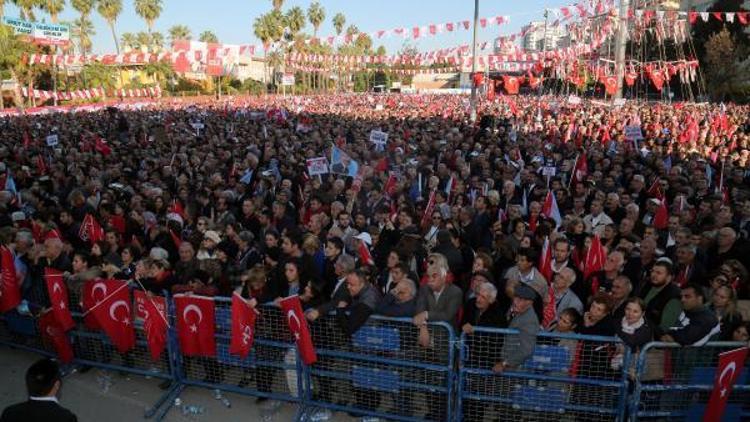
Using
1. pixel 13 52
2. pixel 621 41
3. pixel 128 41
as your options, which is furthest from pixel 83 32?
pixel 621 41

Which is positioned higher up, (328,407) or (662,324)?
(662,324)

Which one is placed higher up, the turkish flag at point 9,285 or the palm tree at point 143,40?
the palm tree at point 143,40

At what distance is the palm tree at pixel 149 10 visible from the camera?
84.8 metres

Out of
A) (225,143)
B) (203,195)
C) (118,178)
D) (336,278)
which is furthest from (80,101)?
(336,278)

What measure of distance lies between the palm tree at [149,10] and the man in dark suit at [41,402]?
306ft

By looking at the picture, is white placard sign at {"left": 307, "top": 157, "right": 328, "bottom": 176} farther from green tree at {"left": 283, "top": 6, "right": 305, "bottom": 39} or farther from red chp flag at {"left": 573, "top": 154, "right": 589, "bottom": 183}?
green tree at {"left": 283, "top": 6, "right": 305, "bottom": 39}

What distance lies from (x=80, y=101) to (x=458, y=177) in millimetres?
50797

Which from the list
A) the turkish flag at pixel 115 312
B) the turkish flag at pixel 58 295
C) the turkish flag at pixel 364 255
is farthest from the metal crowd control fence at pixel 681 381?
the turkish flag at pixel 58 295

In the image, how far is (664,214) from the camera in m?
8.68

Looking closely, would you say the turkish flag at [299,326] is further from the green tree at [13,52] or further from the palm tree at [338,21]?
the palm tree at [338,21]

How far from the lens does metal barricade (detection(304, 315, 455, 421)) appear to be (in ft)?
16.2

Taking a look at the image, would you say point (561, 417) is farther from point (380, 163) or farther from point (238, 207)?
point (380, 163)

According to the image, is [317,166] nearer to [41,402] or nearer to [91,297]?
[91,297]

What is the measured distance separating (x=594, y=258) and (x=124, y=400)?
541 cm
